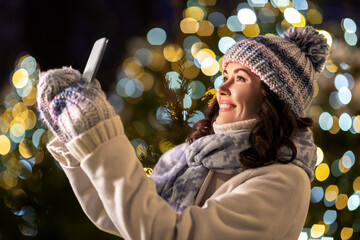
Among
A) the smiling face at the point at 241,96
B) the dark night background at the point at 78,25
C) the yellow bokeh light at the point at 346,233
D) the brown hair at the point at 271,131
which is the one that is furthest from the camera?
the dark night background at the point at 78,25

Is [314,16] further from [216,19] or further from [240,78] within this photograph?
[240,78]

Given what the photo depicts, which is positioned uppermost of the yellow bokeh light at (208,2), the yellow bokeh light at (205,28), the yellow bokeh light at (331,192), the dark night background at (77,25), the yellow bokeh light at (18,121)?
the yellow bokeh light at (205,28)

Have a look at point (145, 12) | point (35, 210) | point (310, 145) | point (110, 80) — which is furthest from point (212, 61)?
point (145, 12)

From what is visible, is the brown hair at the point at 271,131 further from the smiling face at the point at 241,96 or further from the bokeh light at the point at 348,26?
the bokeh light at the point at 348,26

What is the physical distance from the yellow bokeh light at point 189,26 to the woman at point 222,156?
0.35 m

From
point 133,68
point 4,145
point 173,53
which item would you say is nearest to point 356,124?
point 173,53

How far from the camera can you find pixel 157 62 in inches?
64.5

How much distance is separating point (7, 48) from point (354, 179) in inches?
101

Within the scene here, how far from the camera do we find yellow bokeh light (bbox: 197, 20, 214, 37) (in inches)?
69.6

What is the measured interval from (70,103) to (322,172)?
56.1 inches

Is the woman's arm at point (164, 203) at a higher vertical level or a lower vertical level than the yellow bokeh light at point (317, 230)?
higher

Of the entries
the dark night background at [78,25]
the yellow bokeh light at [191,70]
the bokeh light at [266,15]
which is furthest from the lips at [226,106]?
the dark night background at [78,25]

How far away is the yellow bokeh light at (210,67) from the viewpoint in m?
1.66

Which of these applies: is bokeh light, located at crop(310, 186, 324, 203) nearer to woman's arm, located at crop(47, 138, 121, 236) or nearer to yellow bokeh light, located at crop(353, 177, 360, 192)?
yellow bokeh light, located at crop(353, 177, 360, 192)
